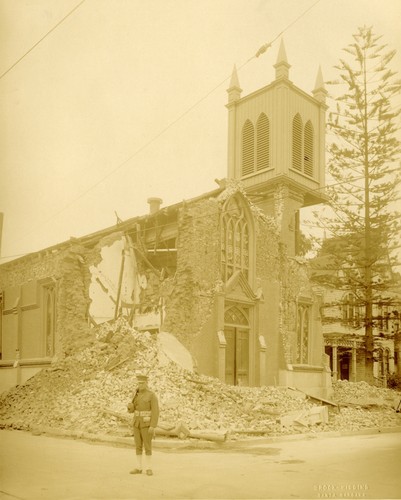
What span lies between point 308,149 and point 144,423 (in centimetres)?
2505

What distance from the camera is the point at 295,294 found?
26.6 m

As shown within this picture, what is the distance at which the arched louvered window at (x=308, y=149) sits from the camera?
32.3 meters

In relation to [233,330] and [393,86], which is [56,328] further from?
[393,86]

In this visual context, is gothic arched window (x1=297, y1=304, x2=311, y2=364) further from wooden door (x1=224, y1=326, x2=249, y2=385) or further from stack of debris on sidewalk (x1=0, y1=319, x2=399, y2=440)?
stack of debris on sidewalk (x1=0, y1=319, x2=399, y2=440)

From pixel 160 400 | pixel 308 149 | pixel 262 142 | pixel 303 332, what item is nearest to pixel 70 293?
pixel 160 400

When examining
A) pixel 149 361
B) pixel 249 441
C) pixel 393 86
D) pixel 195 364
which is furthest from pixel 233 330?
pixel 393 86

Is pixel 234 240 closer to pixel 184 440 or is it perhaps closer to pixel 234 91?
pixel 184 440

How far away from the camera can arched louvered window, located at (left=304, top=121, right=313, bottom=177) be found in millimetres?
32344

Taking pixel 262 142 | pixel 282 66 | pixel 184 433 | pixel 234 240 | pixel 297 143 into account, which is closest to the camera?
pixel 184 433

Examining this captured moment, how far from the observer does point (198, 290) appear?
866 inches

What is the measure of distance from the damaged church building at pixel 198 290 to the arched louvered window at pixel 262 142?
46.5 inches

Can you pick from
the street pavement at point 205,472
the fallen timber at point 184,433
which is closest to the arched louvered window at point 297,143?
the street pavement at point 205,472

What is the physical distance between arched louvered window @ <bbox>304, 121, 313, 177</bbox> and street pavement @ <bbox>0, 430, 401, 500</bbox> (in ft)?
65.6

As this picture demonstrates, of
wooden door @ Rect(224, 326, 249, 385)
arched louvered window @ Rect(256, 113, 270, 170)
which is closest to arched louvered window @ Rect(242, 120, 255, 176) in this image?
arched louvered window @ Rect(256, 113, 270, 170)
